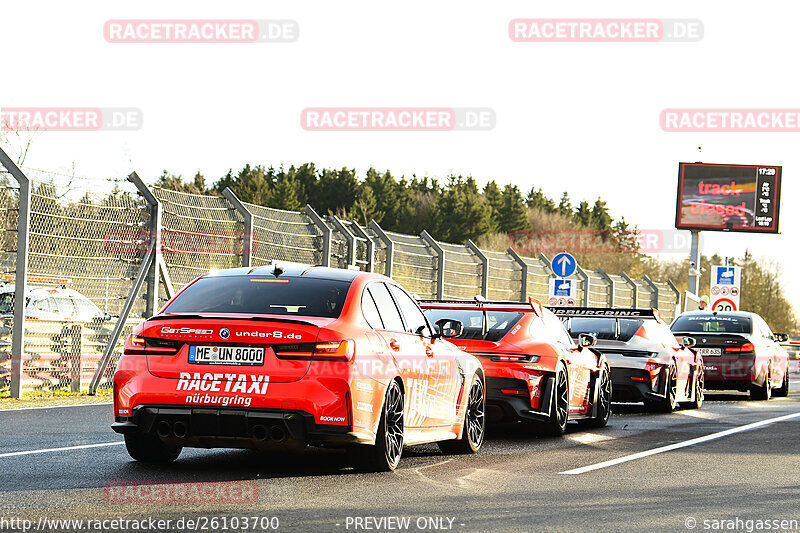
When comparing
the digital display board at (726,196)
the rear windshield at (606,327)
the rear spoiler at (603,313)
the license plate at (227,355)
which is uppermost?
the digital display board at (726,196)

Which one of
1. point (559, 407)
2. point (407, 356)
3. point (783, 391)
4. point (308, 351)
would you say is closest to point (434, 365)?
point (407, 356)

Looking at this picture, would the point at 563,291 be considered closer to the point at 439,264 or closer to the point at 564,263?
the point at 564,263

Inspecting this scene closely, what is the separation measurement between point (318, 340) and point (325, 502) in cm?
130

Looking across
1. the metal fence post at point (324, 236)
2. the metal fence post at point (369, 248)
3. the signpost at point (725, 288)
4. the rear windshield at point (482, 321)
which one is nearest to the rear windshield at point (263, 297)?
the rear windshield at point (482, 321)

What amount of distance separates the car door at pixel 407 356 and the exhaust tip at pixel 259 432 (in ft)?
4.04

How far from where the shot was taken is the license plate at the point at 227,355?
27.8 feet

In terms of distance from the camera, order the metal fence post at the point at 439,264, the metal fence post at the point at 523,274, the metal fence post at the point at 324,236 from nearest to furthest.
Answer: the metal fence post at the point at 324,236
the metal fence post at the point at 439,264
the metal fence post at the point at 523,274

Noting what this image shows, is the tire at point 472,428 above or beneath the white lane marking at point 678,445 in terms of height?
above

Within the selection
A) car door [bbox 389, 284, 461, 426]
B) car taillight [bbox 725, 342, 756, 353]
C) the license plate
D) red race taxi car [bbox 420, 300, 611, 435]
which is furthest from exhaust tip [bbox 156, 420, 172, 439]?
car taillight [bbox 725, 342, 756, 353]

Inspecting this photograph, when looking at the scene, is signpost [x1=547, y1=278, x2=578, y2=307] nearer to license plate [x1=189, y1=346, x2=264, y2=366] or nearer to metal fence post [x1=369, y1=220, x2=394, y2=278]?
metal fence post [x1=369, y1=220, x2=394, y2=278]

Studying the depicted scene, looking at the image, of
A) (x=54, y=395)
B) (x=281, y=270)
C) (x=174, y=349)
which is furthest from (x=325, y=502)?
(x=54, y=395)

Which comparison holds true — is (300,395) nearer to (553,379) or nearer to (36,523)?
(36,523)

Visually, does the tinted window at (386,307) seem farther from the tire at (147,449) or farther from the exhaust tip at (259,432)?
the tire at (147,449)

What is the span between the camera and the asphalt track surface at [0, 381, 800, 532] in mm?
Result: 7035
